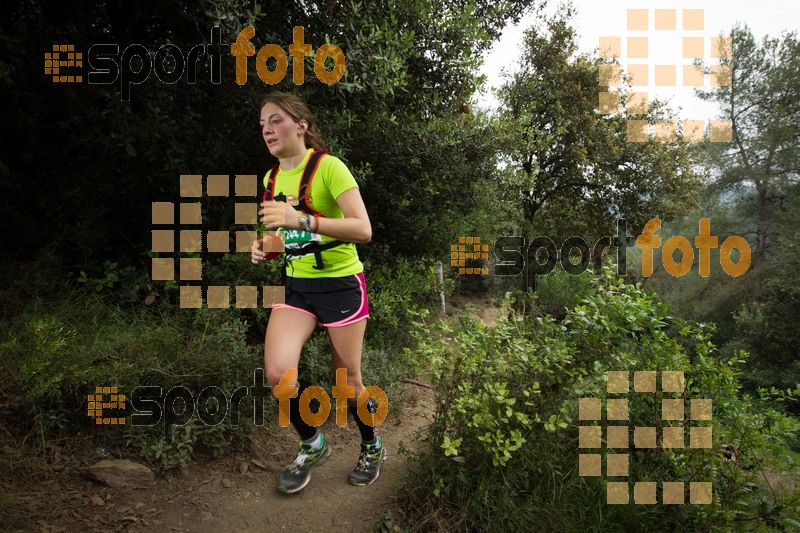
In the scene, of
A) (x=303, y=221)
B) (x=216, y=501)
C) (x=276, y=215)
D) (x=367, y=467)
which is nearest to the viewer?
(x=276, y=215)

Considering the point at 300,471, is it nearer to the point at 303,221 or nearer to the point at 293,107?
the point at 303,221

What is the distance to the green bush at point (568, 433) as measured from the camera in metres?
2.79

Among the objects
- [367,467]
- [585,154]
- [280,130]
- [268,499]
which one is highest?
[585,154]

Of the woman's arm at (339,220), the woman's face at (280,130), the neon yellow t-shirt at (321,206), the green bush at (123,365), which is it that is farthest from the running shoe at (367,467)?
the woman's face at (280,130)

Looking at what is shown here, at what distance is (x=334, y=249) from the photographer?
9.70ft

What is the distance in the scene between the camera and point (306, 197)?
286 cm

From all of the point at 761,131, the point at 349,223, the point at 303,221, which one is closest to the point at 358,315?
the point at 349,223

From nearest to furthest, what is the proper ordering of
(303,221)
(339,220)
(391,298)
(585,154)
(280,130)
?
(303,221) < (339,220) < (280,130) < (391,298) < (585,154)

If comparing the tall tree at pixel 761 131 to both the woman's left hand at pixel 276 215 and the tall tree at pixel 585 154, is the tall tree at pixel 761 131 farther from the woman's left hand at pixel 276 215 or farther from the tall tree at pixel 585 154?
the woman's left hand at pixel 276 215

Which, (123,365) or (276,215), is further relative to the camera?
(123,365)

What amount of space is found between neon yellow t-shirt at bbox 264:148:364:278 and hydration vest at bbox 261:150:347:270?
0.06ft

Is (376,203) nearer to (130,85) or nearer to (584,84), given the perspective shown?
(130,85)

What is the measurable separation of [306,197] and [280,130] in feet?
1.43

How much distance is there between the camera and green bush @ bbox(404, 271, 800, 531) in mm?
2785
